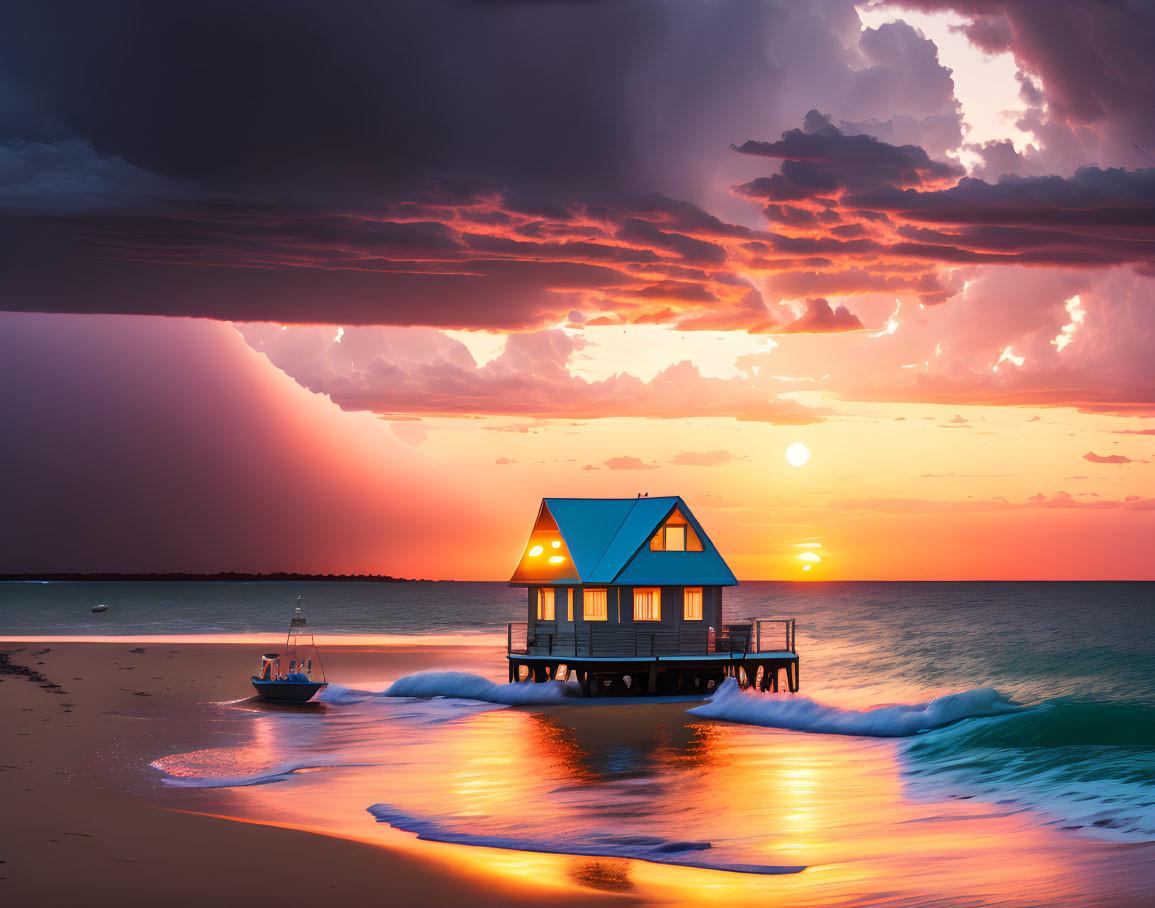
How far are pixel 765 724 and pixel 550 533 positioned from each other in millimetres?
15209

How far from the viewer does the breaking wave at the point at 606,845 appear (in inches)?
746

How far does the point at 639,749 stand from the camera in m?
34.4

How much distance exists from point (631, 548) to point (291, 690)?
49.9ft

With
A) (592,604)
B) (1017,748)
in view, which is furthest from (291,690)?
(1017,748)

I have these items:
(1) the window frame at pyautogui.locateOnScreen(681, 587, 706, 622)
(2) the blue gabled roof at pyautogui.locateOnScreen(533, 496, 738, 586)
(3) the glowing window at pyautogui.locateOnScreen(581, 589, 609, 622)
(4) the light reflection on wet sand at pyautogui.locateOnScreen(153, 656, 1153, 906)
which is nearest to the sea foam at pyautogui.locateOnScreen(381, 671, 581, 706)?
(3) the glowing window at pyautogui.locateOnScreen(581, 589, 609, 622)

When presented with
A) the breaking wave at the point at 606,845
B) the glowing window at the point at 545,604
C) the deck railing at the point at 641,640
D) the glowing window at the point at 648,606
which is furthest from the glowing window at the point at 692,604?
the breaking wave at the point at 606,845

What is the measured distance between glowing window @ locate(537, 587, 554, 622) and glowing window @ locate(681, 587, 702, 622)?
5962 millimetres

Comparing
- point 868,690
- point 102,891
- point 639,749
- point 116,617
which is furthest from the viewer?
point 116,617

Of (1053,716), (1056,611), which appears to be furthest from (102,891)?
(1056,611)

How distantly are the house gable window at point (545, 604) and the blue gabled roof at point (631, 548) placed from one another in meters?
2.31

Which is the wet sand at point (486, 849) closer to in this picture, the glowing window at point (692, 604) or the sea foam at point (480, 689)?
the sea foam at point (480, 689)

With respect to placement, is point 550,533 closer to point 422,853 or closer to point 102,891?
point 422,853

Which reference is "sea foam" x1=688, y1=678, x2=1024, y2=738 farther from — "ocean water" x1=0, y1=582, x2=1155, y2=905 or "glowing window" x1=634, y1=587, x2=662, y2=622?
"glowing window" x1=634, y1=587, x2=662, y2=622

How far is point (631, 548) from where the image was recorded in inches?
2044
